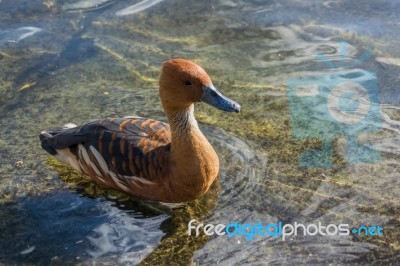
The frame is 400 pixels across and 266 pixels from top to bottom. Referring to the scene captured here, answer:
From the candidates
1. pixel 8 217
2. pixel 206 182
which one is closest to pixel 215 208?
pixel 206 182

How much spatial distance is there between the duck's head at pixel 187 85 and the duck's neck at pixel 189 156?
0.52ft

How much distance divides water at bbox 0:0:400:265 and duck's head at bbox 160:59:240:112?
2.71 ft

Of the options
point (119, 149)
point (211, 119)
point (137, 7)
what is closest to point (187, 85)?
point (119, 149)

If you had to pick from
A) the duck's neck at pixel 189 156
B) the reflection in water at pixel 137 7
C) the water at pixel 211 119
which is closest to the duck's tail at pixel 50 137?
the water at pixel 211 119

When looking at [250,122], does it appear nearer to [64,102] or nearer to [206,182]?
[206,182]

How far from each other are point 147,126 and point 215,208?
3.09ft

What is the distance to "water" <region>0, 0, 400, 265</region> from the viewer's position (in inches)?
202

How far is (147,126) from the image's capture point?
223 inches

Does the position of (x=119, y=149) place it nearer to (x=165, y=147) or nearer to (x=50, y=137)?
(x=165, y=147)

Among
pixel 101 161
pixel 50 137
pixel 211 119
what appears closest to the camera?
pixel 101 161

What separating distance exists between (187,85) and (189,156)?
1.94 ft

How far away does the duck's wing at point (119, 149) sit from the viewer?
5.46m

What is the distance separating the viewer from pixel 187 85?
5.24 meters

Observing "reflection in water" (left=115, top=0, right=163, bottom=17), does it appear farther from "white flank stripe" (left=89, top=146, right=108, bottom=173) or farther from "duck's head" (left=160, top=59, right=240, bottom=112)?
"duck's head" (left=160, top=59, right=240, bottom=112)
